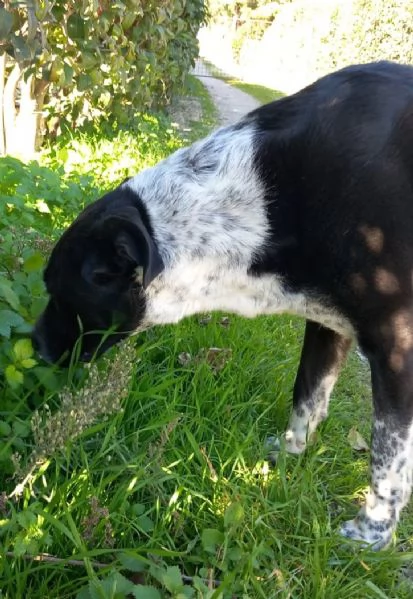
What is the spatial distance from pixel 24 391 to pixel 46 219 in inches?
62.0

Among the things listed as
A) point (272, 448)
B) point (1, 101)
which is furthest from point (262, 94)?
point (272, 448)

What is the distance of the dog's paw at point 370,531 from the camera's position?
7.72ft

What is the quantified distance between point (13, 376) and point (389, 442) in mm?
1388

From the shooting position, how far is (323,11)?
18.4 m

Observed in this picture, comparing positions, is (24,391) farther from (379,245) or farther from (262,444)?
(379,245)

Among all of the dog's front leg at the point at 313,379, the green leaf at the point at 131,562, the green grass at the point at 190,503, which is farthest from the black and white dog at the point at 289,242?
the green leaf at the point at 131,562

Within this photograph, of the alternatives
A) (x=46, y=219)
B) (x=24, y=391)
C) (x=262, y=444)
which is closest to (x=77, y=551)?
(x=24, y=391)

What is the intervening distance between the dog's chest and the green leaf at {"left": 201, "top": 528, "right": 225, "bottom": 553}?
32.9 inches

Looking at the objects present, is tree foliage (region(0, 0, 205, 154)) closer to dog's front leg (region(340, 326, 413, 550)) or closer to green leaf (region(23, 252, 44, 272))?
green leaf (region(23, 252, 44, 272))

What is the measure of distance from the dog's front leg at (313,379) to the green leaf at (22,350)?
1.25 meters

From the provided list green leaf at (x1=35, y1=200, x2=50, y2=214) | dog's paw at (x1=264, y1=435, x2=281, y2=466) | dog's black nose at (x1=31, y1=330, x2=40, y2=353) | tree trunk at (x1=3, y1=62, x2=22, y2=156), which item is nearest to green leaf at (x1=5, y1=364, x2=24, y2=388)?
dog's black nose at (x1=31, y1=330, x2=40, y2=353)

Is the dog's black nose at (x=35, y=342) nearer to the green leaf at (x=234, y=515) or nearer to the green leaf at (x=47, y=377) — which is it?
the green leaf at (x=47, y=377)

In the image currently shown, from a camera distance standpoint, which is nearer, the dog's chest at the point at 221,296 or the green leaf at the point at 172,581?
the green leaf at the point at 172,581

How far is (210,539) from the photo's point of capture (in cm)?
200
